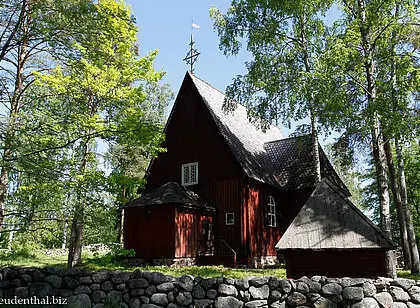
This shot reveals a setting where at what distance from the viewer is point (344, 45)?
1320 cm

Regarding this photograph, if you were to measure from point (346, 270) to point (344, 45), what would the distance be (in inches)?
315

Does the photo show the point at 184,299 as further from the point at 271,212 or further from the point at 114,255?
the point at 271,212

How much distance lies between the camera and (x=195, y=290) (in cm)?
759

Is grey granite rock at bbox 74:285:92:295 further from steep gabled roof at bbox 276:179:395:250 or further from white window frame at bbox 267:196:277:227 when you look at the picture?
white window frame at bbox 267:196:277:227

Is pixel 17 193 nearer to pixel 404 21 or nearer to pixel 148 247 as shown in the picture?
pixel 148 247

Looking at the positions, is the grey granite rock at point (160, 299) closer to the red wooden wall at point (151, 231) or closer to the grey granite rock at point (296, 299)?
the grey granite rock at point (296, 299)

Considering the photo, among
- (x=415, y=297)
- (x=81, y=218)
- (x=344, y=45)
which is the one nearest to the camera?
(x=415, y=297)

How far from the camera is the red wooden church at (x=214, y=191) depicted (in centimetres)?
1684

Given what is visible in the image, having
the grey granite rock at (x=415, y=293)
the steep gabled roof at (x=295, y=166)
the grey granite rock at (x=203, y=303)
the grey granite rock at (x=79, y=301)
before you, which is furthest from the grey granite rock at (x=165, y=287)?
the steep gabled roof at (x=295, y=166)

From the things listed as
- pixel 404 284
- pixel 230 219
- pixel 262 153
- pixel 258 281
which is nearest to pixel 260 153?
pixel 262 153

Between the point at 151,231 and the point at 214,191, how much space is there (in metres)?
3.94

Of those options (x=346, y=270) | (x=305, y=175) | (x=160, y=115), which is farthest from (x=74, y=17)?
(x=160, y=115)

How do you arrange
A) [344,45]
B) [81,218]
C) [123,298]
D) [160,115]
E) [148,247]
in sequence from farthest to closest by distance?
1. [160,115]
2. [148,247]
3. [344,45]
4. [81,218]
5. [123,298]

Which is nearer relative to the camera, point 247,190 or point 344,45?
point 344,45
